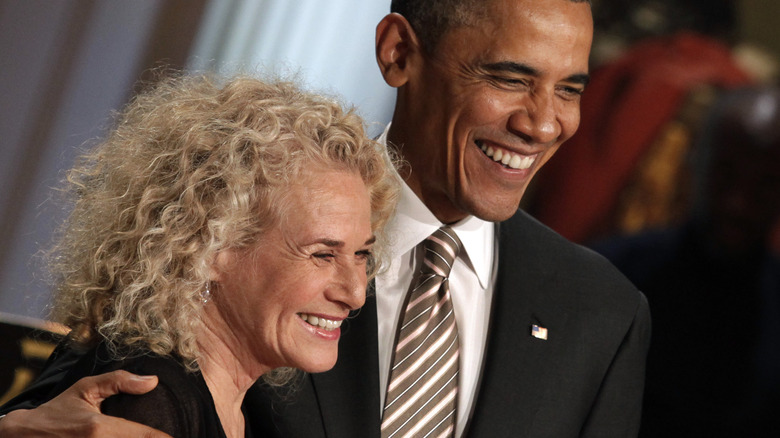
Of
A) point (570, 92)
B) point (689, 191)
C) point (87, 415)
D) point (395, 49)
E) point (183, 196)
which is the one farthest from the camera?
point (689, 191)

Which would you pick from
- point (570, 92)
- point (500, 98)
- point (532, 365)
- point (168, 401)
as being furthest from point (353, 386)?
point (570, 92)

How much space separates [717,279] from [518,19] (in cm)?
203

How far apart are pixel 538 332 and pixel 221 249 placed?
0.78 meters

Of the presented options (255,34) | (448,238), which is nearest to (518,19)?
(448,238)

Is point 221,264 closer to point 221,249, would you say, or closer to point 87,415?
point 221,249

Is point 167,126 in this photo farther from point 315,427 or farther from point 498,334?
point 498,334

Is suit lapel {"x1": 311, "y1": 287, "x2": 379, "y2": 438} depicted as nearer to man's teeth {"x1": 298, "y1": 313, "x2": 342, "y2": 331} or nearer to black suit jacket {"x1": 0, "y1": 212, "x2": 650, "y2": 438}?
black suit jacket {"x1": 0, "y1": 212, "x2": 650, "y2": 438}

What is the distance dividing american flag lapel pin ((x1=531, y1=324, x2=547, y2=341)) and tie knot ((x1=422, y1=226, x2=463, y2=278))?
8.9 inches

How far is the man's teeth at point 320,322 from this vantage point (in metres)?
1.58

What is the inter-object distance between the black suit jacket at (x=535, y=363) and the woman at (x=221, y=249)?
229 mm

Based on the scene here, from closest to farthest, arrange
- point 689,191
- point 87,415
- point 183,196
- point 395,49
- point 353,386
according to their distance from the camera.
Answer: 1. point 87,415
2. point 183,196
3. point 353,386
4. point 395,49
5. point 689,191

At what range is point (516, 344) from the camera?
197cm

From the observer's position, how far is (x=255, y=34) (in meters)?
3.03

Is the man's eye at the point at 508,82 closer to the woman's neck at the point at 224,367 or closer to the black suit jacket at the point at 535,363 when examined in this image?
the black suit jacket at the point at 535,363
